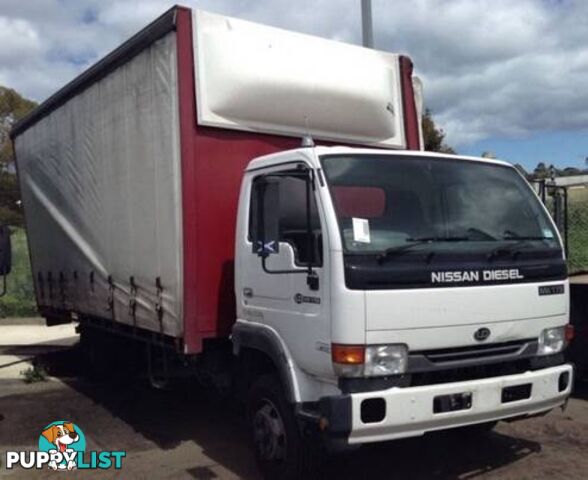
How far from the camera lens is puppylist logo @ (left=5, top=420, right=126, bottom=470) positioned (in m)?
6.00

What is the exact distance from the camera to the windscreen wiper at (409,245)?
172 inches

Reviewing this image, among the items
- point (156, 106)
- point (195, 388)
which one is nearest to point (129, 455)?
point (195, 388)

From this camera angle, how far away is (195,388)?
854 centimetres

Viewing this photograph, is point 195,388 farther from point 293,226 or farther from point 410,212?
point 410,212

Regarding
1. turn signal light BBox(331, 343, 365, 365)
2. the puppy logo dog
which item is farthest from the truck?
the puppy logo dog

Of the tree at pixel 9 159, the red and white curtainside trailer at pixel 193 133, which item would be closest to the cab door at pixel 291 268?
the red and white curtainside trailer at pixel 193 133

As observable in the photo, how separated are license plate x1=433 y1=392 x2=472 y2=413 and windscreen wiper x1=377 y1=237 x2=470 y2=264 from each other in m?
0.91

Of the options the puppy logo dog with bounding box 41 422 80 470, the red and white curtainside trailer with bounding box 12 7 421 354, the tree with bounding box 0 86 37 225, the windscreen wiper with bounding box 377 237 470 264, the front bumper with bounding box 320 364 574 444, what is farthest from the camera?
the tree with bounding box 0 86 37 225

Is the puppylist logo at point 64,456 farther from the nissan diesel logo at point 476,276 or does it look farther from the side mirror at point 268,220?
the nissan diesel logo at point 476,276

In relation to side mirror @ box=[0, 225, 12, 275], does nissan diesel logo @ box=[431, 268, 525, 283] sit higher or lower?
lower

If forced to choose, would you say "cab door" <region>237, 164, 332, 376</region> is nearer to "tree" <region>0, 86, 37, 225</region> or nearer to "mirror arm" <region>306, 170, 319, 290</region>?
"mirror arm" <region>306, 170, 319, 290</region>

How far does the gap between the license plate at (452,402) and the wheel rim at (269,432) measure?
1080mm

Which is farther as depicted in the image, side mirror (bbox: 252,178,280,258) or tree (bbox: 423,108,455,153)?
tree (bbox: 423,108,455,153)

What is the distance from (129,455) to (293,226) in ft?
8.86
